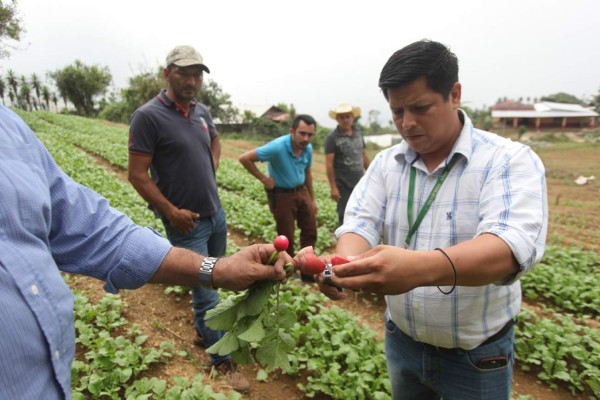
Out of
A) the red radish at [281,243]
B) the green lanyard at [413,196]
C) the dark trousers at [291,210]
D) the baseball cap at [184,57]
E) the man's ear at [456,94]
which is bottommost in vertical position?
the dark trousers at [291,210]

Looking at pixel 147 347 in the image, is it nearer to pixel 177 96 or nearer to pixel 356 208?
pixel 177 96

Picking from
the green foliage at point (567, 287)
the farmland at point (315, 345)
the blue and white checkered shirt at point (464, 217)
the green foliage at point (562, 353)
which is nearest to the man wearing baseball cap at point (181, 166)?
the farmland at point (315, 345)

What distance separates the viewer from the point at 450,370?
189cm

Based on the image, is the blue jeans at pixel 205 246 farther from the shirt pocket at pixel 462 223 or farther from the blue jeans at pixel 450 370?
the shirt pocket at pixel 462 223

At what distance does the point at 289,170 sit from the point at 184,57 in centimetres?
228

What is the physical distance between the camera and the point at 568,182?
17844mm

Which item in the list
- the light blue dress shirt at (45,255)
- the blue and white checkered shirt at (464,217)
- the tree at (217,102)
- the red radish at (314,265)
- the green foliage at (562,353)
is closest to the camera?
the light blue dress shirt at (45,255)

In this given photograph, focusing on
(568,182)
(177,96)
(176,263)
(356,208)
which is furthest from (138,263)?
(568,182)

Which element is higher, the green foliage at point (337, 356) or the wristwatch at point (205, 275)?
the wristwatch at point (205, 275)

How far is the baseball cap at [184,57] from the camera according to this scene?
3.32 m

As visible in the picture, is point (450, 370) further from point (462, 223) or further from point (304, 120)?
point (304, 120)

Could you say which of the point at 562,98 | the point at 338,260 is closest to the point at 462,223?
the point at 338,260

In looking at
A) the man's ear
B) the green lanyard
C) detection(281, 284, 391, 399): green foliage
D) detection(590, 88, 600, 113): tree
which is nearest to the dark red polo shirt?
detection(281, 284, 391, 399): green foliage

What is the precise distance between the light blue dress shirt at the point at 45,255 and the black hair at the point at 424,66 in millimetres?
1305
